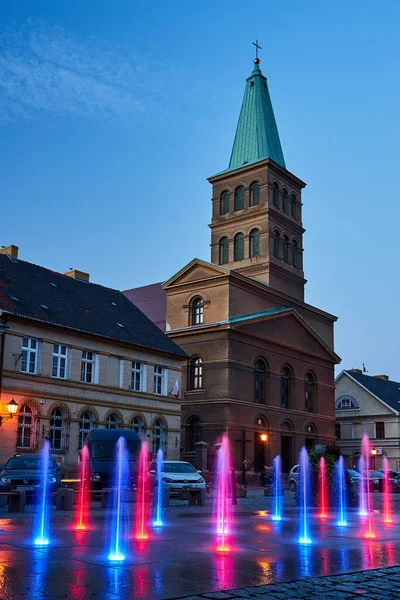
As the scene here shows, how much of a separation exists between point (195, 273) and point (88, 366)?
19.1m

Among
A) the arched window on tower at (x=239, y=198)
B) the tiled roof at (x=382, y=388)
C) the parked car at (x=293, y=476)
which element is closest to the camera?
the parked car at (x=293, y=476)

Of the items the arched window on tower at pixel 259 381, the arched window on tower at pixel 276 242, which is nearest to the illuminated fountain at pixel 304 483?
the arched window on tower at pixel 259 381

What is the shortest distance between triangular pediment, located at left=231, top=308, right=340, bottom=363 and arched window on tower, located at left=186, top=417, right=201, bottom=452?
7.74 m

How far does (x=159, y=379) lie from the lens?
43.9m

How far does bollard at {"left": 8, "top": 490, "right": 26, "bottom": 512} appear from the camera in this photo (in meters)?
20.5

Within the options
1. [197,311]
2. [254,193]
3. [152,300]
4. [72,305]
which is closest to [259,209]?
[254,193]

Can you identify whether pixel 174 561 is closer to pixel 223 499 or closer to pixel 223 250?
pixel 223 499

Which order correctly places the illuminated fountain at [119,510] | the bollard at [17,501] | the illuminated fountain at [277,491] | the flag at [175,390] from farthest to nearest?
the flag at [175,390] < the illuminated fountain at [277,491] < the bollard at [17,501] < the illuminated fountain at [119,510]

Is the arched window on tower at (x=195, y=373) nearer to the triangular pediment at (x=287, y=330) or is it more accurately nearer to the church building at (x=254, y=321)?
the church building at (x=254, y=321)

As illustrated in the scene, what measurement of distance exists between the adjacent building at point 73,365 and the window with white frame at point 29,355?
→ 2.0 inches

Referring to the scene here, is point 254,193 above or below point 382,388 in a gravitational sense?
above

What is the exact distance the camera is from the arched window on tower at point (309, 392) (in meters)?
60.1

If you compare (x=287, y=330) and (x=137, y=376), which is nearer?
(x=137, y=376)

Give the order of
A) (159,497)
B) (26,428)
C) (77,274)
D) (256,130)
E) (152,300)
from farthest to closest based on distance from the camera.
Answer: (152,300) → (256,130) → (77,274) → (26,428) → (159,497)
